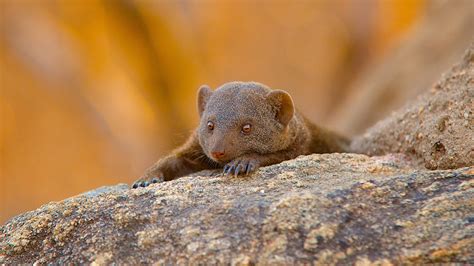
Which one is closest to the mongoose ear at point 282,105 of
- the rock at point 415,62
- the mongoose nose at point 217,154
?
the mongoose nose at point 217,154

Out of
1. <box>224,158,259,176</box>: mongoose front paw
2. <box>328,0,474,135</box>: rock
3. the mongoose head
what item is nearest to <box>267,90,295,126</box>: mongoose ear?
the mongoose head

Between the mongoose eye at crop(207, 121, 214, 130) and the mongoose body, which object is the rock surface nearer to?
the mongoose body

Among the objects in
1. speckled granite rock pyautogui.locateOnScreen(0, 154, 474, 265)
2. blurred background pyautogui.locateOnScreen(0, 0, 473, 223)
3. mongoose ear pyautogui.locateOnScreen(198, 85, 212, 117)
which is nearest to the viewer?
speckled granite rock pyautogui.locateOnScreen(0, 154, 474, 265)

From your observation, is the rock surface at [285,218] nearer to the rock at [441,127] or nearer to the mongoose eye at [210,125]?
the rock at [441,127]

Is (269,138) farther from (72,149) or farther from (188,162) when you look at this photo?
(72,149)

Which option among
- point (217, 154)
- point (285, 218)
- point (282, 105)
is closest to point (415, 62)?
point (282, 105)
